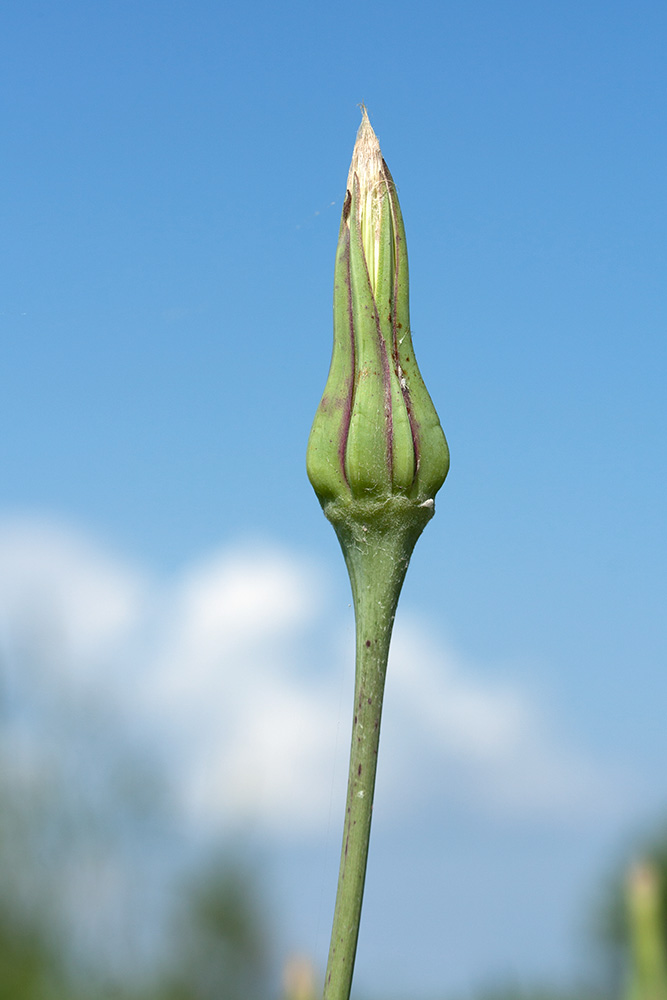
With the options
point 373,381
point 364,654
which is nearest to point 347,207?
point 373,381

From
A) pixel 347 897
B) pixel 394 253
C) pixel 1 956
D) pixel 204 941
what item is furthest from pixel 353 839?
pixel 394 253

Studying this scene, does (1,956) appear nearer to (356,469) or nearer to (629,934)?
(356,469)

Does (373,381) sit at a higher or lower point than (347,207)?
lower

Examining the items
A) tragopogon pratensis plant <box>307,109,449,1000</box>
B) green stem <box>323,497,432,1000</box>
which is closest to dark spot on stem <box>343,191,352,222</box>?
tragopogon pratensis plant <box>307,109,449,1000</box>

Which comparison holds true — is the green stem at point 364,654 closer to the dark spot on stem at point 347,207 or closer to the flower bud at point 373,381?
the flower bud at point 373,381

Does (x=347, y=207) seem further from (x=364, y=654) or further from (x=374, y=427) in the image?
(x=364, y=654)

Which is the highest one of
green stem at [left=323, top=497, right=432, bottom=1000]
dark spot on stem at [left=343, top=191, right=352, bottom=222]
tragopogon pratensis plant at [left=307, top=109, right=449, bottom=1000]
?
dark spot on stem at [left=343, top=191, right=352, bottom=222]

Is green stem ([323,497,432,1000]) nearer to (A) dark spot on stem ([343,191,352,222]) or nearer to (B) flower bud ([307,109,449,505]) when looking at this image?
(B) flower bud ([307,109,449,505])

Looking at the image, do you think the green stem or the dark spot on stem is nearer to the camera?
the green stem
